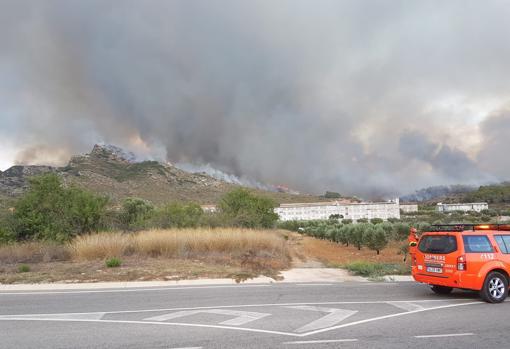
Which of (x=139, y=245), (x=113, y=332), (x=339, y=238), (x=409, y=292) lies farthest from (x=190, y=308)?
(x=339, y=238)

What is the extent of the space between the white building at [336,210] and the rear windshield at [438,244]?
498 feet

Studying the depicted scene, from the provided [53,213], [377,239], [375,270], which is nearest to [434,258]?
[375,270]

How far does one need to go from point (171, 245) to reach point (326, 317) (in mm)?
11479

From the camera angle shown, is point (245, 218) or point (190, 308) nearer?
point (190, 308)

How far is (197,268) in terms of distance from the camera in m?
14.6

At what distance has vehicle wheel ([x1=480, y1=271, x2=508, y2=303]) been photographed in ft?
29.6

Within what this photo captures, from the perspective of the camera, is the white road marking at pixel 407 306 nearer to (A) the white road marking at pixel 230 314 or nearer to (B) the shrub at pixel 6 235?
(A) the white road marking at pixel 230 314

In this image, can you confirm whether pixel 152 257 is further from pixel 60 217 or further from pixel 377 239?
pixel 377 239

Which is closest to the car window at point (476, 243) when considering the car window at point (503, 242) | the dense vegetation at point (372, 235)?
the car window at point (503, 242)

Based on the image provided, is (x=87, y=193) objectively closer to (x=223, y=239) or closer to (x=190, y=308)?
(x=223, y=239)

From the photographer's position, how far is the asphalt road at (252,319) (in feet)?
19.5

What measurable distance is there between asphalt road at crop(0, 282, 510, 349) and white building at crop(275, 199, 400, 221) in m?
152

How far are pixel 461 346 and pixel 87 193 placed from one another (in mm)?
22641

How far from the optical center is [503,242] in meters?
9.69
